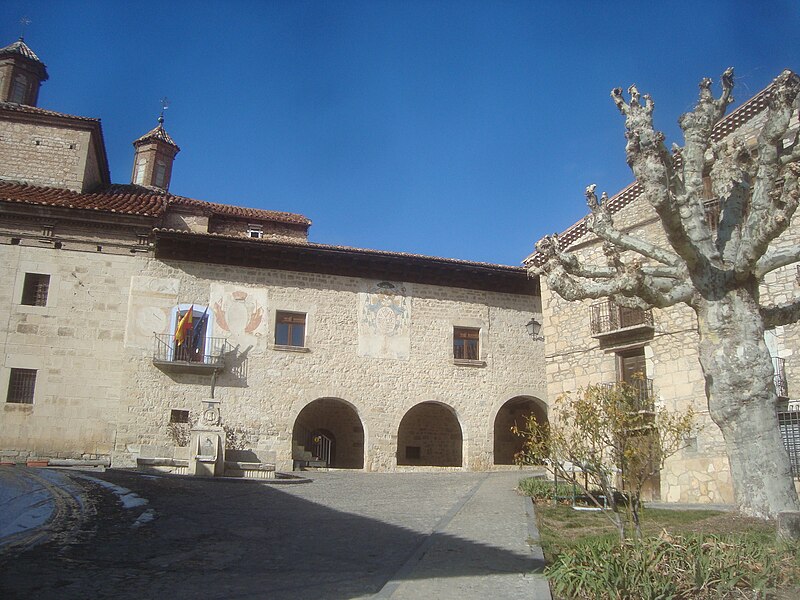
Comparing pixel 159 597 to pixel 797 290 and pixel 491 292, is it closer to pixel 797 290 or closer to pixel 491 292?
pixel 797 290

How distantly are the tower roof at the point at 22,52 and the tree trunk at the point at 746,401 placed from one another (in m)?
29.4

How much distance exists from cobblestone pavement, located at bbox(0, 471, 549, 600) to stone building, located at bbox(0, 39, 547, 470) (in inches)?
336

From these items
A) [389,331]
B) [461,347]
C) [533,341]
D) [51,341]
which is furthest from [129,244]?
[533,341]

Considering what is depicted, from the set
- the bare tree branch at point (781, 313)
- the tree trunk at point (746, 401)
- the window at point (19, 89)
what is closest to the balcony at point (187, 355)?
the window at point (19, 89)

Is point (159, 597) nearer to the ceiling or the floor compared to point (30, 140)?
nearer to the floor

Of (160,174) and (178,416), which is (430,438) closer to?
(178,416)

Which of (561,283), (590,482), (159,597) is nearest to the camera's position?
(159,597)

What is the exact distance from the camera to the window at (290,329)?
22453 millimetres

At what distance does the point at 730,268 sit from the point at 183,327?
1619cm

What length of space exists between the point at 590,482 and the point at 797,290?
6.14 metres

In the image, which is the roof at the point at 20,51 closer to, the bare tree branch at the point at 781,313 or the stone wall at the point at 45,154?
the stone wall at the point at 45,154

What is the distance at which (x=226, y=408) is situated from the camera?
2122 centimetres

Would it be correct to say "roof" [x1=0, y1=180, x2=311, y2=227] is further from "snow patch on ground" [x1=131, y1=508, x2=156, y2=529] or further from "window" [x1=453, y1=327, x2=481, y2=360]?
"snow patch on ground" [x1=131, y1=508, x2=156, y2=529]

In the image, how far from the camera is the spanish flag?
69.4ft
